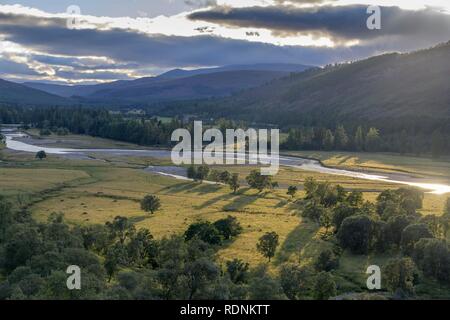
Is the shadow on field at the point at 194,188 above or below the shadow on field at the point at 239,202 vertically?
above

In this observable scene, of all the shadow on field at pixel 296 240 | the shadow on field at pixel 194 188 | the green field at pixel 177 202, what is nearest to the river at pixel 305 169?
the green field at pixel 177 202

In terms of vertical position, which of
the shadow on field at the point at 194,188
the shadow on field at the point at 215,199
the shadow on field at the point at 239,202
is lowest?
the shadow on field at the point at 239,202

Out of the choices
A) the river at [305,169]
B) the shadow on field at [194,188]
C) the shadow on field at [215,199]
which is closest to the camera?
the shadow on field at [215,199]

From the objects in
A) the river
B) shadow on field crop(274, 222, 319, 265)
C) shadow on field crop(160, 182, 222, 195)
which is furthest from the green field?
the river

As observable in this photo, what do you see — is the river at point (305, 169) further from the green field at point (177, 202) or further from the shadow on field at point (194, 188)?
the shadow on field at point (194, 188)

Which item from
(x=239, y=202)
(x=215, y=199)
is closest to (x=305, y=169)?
(x=215, y=199)

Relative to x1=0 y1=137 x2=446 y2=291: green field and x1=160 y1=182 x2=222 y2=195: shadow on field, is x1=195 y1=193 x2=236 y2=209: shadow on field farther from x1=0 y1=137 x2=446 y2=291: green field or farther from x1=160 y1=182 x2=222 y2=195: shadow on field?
x1=160 y1=182 x2=222 y2=195: shadow on field

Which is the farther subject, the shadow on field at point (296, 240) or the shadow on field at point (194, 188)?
the shadow on field at point (194, 188)
